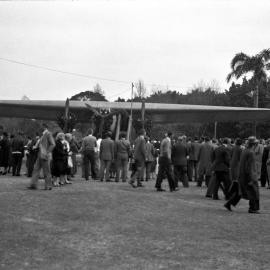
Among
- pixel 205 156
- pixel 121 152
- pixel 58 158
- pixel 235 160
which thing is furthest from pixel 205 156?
pixel 58 158

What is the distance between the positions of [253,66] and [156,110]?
8.01 metres

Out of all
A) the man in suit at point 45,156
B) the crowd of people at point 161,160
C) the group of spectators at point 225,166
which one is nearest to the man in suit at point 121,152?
the crowd of people at point 161,160

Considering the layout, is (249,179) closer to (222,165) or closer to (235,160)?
(235,160)

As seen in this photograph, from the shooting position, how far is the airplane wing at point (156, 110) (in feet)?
128

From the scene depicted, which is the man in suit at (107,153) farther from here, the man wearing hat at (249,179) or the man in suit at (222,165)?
the man wearing hat at (249,179)

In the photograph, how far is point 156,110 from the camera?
40.7 metres

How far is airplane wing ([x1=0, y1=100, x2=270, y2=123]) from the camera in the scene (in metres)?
39.2

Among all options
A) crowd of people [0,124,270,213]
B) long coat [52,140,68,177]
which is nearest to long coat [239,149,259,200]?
crowd of people [0,124,270,213]

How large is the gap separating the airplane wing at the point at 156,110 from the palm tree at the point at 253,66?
2479 mm

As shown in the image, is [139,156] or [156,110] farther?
[156,110]

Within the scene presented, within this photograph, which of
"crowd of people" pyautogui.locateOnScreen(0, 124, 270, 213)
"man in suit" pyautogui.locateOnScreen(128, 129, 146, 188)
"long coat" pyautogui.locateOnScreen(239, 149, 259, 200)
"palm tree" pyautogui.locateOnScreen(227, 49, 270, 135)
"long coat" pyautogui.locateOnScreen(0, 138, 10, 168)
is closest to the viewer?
"long coat" pyautogui.locateOnScreen(239, 149, 259, 200)

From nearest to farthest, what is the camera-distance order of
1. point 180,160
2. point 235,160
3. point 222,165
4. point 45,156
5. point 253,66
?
point 235,160
point 45,156
point 222,165
point 180,160
point 253,66

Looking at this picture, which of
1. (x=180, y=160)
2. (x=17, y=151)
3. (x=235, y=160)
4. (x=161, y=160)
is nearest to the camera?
(x=235, y=160)

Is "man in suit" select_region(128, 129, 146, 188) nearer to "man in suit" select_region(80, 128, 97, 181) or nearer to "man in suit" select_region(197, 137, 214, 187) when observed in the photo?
"man in suit" select_region(197, 137, 214, 187)
